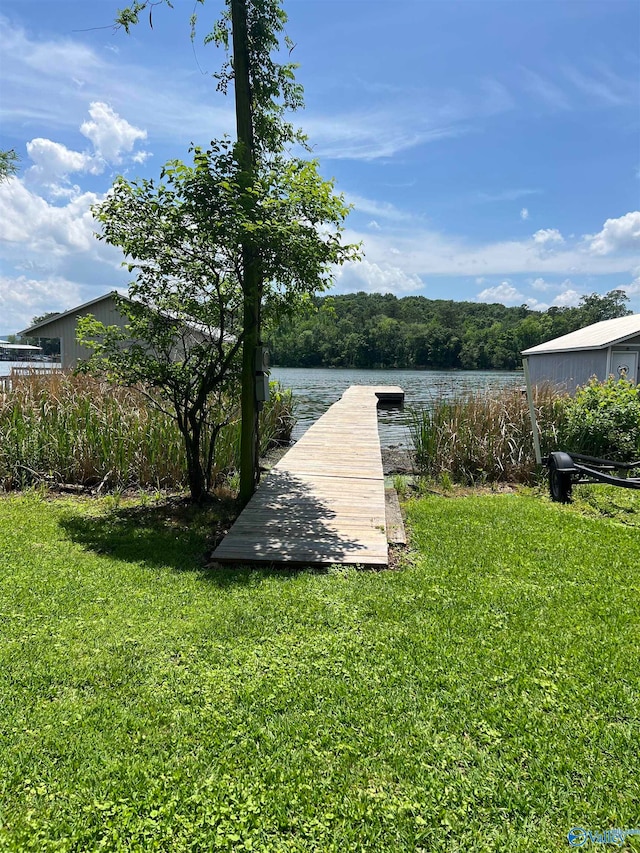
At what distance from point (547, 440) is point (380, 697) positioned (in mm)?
6801

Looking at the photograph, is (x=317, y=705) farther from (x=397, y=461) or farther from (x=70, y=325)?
(x=70, y=325)

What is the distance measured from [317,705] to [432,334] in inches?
2374

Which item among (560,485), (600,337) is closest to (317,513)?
(560,485)

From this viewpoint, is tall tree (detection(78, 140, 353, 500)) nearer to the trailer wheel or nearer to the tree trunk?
the tree trunk

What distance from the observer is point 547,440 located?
27.3 feet

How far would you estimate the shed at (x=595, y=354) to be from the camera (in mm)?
18000

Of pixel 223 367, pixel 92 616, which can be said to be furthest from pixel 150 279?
pixel 92 616

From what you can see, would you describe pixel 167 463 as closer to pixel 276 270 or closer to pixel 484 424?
pixel 276 270

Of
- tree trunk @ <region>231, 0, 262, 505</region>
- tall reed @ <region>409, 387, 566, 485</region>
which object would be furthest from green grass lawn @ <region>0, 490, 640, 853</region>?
tall reed @ <region>409, 387, 566, 485</region>

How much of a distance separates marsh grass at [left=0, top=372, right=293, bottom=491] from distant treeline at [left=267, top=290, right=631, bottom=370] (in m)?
40.5

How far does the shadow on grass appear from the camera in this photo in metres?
4.21

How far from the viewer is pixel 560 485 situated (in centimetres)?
589

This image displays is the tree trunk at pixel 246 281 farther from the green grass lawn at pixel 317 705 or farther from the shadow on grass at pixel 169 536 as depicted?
the green grass lawn at pixel 317 705

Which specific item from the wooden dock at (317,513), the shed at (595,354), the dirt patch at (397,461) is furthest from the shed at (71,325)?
the shed at (595,354)
